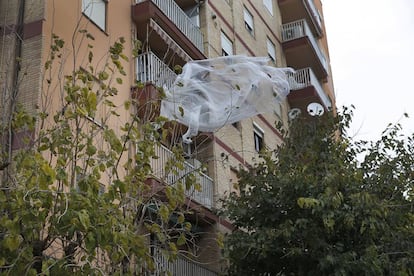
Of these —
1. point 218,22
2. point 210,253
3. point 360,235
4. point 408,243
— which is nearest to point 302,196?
point 360,235

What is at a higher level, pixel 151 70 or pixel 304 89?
pixel 304 89

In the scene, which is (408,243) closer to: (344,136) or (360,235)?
(360,235)

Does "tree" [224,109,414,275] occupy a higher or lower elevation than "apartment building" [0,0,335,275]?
lower

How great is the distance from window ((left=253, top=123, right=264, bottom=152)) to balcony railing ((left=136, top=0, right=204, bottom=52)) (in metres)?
3.38

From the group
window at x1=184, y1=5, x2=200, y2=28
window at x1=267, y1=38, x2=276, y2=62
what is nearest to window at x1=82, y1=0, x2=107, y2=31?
window at x1=184, y1=5, x2=200, y2=28

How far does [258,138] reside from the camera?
806 inches

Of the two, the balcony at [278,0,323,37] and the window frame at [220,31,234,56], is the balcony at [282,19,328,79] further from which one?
the window frame at [220,31,234,56]

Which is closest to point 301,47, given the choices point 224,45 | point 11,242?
point 224,45

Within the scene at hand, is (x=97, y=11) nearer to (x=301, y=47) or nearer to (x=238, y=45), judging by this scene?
(x=238, y=45)

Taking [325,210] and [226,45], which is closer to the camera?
[325,210]

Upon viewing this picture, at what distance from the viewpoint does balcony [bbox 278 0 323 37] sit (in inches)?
1034

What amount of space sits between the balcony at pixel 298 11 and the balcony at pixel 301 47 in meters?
1.21

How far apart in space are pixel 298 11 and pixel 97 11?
541 inches

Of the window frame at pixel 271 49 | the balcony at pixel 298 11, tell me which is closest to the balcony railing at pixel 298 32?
the window frame at pixel 271 49
